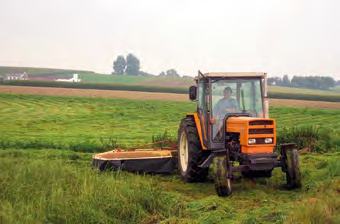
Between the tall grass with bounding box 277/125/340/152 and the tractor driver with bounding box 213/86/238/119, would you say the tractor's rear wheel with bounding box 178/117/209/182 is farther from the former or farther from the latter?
the tall grass with bounding box 277/125/340/152

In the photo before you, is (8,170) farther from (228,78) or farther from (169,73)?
(169,73)

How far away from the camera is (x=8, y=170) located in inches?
271

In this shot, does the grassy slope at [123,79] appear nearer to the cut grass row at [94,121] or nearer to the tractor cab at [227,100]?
the cut grass row at [94,121]

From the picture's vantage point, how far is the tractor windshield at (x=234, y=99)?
8.21 meters

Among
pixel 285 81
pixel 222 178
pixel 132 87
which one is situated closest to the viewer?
pixel 222 178

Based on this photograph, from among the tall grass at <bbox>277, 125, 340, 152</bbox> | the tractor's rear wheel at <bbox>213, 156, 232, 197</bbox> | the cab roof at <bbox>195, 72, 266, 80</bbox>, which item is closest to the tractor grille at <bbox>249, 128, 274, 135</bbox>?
the tractor's rear wheel at <bbox>213, 156, 232, 197</bbox>

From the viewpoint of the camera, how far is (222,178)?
7.13 meters

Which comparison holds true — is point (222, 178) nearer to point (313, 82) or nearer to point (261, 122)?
point (261, 122)

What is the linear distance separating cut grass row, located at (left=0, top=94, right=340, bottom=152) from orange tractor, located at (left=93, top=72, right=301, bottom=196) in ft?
14.6

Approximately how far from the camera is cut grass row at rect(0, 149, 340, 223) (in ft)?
18.0

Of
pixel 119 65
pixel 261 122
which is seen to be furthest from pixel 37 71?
pixel 261 122

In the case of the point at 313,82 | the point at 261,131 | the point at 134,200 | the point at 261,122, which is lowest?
the point at 134,200

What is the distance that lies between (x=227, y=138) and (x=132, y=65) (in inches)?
4031

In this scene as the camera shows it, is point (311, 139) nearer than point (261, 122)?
No
